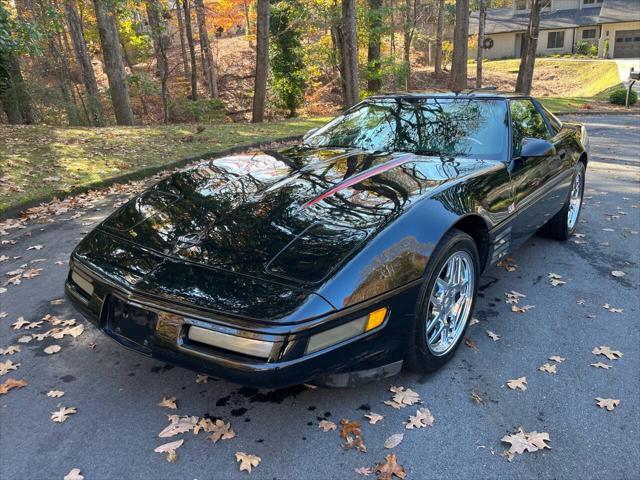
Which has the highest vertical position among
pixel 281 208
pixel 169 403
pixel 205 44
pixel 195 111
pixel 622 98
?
pixel 205 44

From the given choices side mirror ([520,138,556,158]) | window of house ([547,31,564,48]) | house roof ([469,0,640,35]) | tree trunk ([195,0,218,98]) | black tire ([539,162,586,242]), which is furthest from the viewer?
window of house ([547,31,564,48])

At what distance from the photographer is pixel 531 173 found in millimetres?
3658

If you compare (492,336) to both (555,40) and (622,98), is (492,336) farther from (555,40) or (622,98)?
(555,40)

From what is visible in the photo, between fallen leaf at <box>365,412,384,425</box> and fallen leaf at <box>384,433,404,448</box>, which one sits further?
fallen leaf at <box>365,412,384,425</box>

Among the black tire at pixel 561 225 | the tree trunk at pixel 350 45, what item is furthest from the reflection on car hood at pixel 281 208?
the tree trunk at pixel 350 45

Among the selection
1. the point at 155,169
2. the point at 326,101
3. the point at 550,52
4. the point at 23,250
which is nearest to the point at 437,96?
the point at 23,250

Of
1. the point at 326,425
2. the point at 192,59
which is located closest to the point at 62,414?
the point at 326,425

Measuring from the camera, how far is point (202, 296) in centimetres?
213

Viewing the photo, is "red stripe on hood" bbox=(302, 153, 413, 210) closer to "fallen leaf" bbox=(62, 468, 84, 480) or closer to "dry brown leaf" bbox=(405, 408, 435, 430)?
"dry brown leaf" bbox=(405, 408, 435, 430)

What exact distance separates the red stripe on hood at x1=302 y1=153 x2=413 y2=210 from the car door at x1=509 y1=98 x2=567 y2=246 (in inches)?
32.2

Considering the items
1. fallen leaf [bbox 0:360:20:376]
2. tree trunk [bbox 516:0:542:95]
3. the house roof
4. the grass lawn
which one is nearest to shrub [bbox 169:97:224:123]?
the grass lawn

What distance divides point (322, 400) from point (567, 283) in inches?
102

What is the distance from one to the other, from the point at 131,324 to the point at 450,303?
1776mm

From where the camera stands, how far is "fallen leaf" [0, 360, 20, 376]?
2.76m
